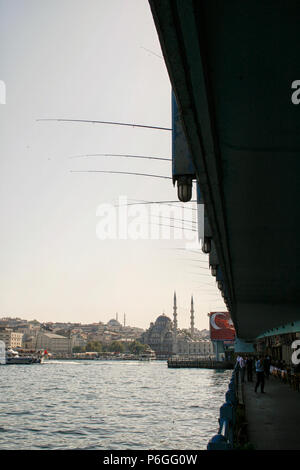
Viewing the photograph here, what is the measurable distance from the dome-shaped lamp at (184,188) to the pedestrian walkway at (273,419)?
527 centimetres

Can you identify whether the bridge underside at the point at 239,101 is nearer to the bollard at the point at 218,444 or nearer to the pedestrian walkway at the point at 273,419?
the bollard at the point at 218,444

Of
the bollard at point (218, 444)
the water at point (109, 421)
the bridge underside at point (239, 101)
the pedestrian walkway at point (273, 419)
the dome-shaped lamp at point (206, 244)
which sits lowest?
A: the water at point (109, 421)

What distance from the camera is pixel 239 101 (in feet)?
14.5

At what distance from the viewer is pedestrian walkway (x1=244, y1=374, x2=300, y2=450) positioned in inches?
368

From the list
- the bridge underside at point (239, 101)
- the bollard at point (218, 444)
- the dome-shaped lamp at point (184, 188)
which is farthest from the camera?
the dome-shaped lamp at point (184, 188)

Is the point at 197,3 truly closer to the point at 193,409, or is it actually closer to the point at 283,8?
the point at 283,8

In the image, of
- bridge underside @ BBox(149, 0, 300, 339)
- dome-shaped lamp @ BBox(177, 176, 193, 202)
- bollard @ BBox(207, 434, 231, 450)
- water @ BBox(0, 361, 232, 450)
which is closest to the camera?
bridge underside @ BBox(149, 0, 300, 339)

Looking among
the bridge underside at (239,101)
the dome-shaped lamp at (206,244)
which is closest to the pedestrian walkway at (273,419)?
the dome-shaped lamp at (206,244)

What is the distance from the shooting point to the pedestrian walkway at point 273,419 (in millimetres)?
9359

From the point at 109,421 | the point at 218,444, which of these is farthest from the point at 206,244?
the point at 109,421

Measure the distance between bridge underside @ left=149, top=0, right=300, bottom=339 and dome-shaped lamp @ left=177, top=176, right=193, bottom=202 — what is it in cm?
28

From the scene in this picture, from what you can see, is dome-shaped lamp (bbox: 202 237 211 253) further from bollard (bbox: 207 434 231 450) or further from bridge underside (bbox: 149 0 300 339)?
bollard (bbox: 207 434 231 450)

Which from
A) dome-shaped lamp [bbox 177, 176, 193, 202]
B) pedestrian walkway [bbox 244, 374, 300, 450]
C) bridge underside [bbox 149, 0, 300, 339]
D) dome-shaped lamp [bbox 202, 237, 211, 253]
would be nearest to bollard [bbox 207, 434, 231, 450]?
bridge underside [bbox 149, 0, 300, 339]

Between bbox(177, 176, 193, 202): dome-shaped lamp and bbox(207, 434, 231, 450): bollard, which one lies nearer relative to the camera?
bbox(207, 434, 231, 450): bollard
